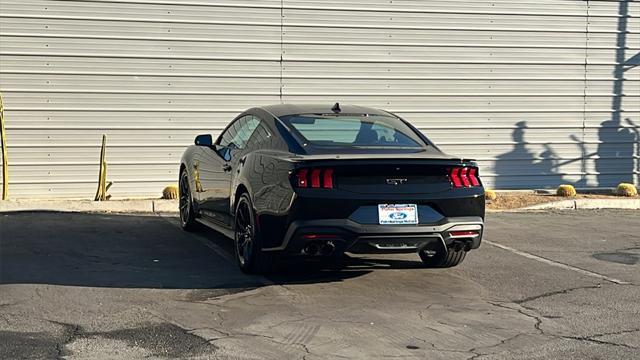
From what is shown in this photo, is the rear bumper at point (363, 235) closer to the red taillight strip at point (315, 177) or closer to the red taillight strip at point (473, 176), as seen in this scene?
the red taillight strip at point (315, 177)

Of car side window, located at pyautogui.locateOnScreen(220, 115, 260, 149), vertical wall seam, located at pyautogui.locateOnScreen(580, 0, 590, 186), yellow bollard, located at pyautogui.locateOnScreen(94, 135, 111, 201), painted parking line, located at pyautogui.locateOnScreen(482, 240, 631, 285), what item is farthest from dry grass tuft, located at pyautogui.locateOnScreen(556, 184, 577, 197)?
yellow bollard, located at pyautogui.locateOnScreen(94, 135, 111, 201)

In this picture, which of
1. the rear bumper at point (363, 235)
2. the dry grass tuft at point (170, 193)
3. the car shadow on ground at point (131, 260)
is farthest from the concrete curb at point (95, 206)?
the rear bumper at point (363, 235)

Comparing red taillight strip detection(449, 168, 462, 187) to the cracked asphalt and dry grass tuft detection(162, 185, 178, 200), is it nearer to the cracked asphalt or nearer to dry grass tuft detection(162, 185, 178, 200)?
the cracked asphalt

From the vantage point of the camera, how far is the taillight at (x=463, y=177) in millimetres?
7242

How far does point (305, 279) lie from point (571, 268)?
107 inches

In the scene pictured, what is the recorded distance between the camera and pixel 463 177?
730cm

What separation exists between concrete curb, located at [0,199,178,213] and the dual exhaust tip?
579 centimetres

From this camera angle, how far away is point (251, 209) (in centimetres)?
753

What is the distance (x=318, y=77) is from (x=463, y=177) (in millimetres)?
7079

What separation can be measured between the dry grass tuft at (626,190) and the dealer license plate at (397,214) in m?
8.70

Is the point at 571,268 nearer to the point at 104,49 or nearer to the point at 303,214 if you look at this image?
the point at 303,214

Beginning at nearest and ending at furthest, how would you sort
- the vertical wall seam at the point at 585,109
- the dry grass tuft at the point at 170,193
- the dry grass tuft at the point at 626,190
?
1. the dry grass tuft at the point at 170,193
2. the dry grass tuft at the point at 626,190
3. the vertical wall seam at the point at 585,109

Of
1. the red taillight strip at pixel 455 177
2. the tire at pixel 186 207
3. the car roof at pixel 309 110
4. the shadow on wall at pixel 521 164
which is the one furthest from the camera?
the shadow on wall at pixel 521 164

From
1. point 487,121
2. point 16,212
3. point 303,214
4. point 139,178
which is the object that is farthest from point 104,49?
point 303,214
